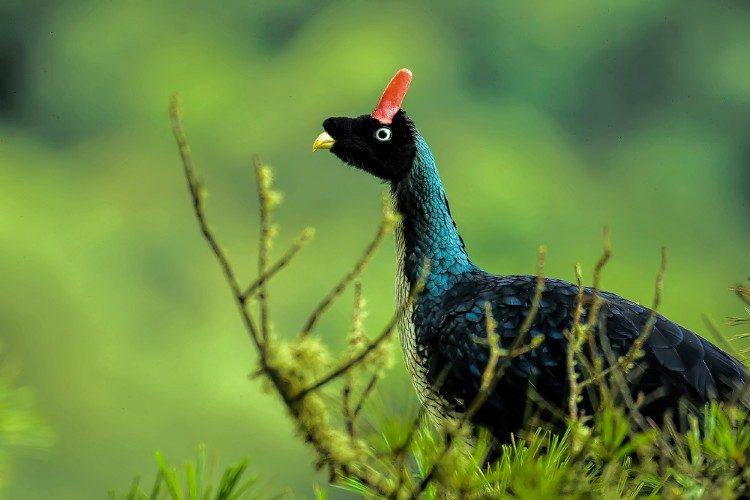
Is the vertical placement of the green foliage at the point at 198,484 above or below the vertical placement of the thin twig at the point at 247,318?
below

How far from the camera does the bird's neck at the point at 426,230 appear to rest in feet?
5.35

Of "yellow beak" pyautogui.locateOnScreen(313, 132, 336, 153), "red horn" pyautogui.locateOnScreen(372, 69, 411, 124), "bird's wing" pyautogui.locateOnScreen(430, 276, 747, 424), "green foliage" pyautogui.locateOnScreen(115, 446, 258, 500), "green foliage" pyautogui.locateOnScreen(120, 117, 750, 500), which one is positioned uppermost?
"red horn" pyautogui.locateOnScreen(372, 69, 411, 124)

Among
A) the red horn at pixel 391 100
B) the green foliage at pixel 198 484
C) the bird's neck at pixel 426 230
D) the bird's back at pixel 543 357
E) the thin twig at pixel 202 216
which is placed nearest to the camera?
the thin twig at pixel 202 216

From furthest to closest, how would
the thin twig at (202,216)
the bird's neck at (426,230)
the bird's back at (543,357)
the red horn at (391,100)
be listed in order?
1. the red horn at (391,100)
2. the bird's neck at (426,230)
3. the bird's back at (543,357)
4. the thin twig at (202,216)

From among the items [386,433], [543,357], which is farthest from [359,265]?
[543,357]

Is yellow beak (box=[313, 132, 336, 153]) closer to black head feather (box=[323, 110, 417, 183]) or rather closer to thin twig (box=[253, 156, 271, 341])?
black head feather (box=[323, 110, 417, 183])

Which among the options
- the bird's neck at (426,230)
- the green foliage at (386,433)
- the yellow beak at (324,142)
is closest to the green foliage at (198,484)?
the green foliage at (386,433)

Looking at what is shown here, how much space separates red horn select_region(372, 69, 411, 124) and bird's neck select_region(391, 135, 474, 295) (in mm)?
64

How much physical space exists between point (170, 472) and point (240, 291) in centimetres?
21

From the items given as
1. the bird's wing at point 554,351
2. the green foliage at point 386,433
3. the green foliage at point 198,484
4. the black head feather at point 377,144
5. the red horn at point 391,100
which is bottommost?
the green foliage at point 198,484

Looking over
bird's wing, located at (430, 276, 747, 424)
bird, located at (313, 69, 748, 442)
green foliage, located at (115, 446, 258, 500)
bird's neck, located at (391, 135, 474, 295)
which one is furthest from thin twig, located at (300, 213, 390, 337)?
bird's neck, located at (391, 135, 474, 295)

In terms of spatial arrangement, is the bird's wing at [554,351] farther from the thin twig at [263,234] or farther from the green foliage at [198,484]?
the thin twig at [263,234]

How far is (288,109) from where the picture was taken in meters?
5.85

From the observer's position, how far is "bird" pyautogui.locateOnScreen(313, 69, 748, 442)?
1.39 metres
